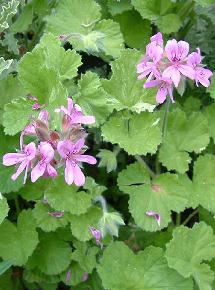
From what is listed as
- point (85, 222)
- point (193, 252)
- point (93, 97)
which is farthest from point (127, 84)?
point (193, 252)

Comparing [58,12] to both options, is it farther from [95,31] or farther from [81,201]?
[81,201]

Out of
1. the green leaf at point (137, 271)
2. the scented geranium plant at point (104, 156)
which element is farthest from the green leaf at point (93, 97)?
the green leaf at point (137, 271)

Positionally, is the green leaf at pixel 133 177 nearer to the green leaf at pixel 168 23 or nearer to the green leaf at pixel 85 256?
the green leaf at pixel 85 256

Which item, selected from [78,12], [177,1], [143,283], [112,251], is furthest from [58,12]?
[143,283]

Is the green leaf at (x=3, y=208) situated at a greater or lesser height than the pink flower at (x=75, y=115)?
lesser

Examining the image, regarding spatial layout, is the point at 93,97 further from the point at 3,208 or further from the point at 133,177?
the point at 3,208

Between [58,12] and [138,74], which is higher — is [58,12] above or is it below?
above
